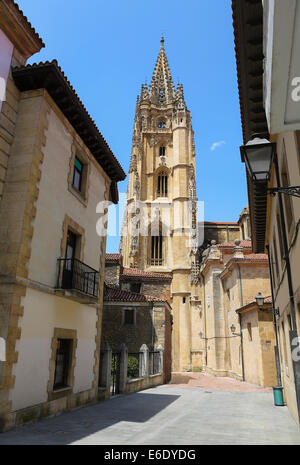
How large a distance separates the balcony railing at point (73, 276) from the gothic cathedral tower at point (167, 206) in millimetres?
27640

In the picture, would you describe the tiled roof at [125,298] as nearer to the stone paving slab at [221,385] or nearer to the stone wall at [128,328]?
the stone wall at [128,328]

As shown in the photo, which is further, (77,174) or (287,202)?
(77,174)

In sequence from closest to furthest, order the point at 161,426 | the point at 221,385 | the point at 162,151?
the point at 161,426, the point at 221,385, the point at 162,151

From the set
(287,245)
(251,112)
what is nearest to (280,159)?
(251,112)

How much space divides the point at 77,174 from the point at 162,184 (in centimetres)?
3723

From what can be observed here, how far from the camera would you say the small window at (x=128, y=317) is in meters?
21.6

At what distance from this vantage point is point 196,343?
3703cm

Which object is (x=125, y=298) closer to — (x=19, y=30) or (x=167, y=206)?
(x=19, y=30)

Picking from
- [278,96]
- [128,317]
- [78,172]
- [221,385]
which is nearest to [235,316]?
[221,385]

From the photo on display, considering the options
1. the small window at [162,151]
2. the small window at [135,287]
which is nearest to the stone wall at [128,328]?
the small window at [135,287]

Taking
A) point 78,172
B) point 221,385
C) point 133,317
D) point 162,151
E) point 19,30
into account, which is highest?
point 162,151

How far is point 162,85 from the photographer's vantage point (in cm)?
6034

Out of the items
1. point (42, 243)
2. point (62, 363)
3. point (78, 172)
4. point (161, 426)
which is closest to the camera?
point (161, 426)

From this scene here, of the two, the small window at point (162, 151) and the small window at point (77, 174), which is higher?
the small window at point (162, 151)
